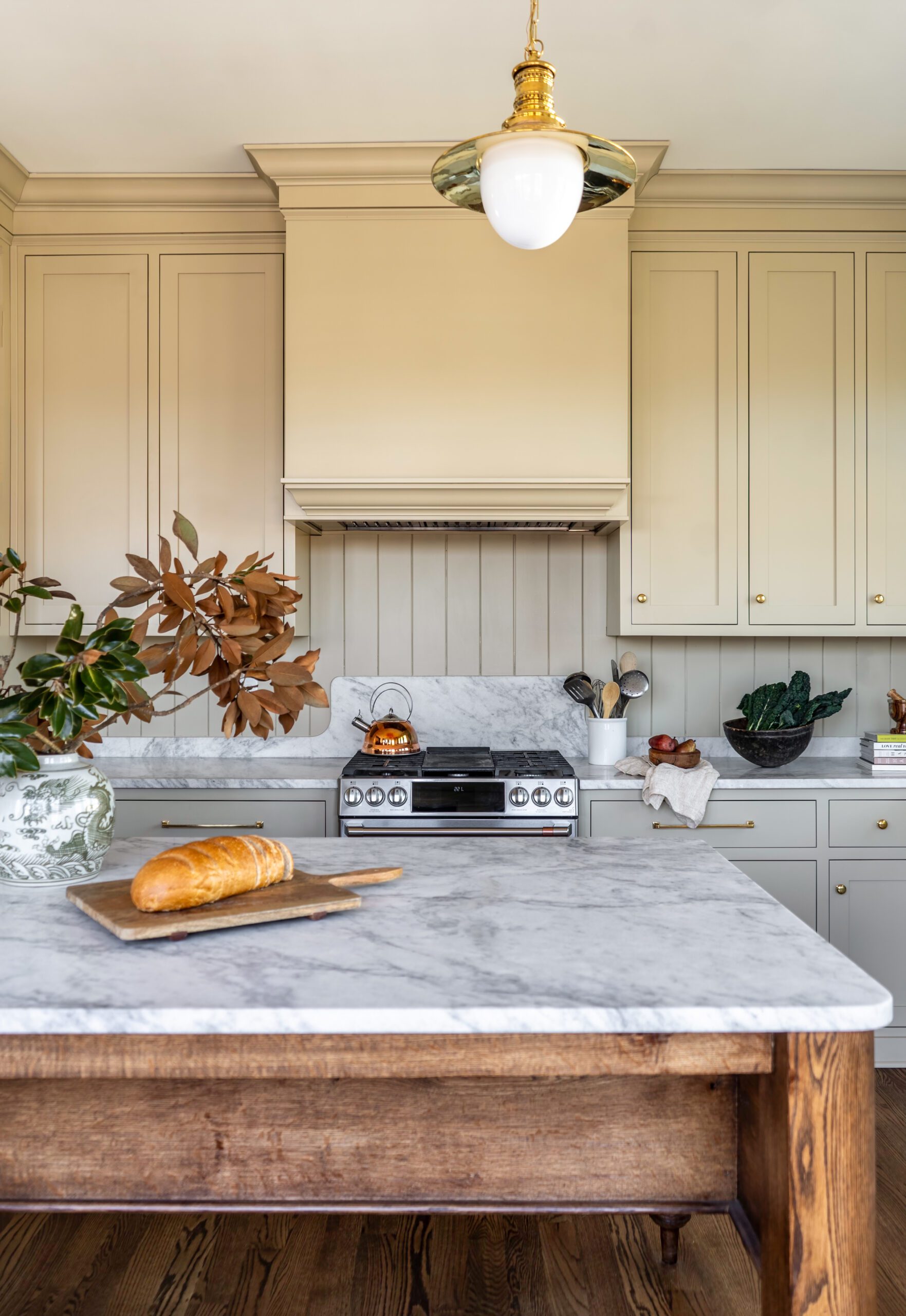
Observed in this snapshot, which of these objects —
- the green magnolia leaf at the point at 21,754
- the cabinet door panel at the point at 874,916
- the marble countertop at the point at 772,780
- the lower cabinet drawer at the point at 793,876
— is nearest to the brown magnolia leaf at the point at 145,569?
the green magnolia leaf at the point at 21,754

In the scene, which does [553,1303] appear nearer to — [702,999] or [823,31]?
[702,999]

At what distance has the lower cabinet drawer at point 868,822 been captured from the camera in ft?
9.75

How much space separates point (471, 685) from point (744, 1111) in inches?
94.5

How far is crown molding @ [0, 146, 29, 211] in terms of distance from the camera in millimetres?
3059

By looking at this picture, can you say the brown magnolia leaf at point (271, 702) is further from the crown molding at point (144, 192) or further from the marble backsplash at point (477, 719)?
the crown molding at point (144, 192)

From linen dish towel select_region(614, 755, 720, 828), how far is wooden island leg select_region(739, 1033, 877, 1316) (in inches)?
73.0

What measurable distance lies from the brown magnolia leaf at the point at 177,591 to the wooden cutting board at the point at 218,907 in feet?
1.47

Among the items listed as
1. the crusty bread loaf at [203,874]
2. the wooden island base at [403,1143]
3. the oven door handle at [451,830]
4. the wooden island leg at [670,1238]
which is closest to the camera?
the wooden island base at [403,1143]

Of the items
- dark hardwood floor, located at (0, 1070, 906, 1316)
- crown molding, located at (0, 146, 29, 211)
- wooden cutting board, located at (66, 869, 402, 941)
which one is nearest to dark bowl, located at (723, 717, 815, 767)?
dark hardwood floor, located at (0, 1070, 906, 1316)

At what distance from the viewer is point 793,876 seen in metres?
2.96

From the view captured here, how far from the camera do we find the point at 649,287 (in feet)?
10.6

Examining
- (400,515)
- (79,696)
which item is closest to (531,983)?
(79,696)

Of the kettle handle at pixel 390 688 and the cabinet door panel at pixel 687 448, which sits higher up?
the cabinet door panel at pixel 687 448

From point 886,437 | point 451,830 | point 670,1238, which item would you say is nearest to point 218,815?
point 451,830
